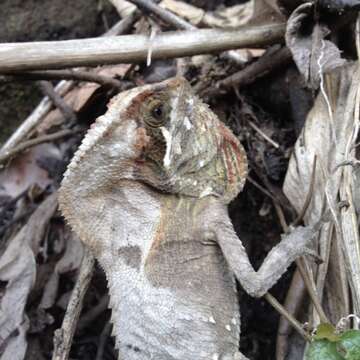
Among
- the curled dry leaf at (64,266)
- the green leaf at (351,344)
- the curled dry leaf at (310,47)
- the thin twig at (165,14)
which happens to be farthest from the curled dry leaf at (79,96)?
the green leaf at (351,344)

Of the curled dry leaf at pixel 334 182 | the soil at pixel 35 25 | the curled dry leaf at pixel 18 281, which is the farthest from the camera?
the soil at pixel 35 25

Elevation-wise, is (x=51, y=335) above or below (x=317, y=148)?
below

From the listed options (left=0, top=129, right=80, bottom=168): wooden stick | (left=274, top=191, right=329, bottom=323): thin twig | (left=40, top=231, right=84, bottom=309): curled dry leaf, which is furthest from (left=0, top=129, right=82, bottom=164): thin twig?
(left=274, top=191, right=329, bottom=323): thin twig

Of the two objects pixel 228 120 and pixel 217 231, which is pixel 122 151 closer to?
pixel 217 231

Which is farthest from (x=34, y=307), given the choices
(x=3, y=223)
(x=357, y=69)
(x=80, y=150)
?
(x=357, y=69)

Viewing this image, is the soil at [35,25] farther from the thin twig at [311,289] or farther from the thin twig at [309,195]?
the thin twig at [311,289]

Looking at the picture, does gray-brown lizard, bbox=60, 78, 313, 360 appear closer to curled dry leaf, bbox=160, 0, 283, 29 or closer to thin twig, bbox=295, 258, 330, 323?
thin twig, bbox=295, 258, 330, 323
